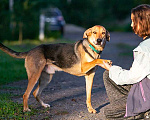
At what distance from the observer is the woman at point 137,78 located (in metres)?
3.91

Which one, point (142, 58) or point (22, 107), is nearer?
point (142, 58)

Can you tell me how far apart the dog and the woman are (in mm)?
1213

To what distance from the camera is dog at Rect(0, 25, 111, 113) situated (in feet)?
18.4

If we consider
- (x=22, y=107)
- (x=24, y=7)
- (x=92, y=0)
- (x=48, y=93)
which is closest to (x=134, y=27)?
(x=22, y=107)

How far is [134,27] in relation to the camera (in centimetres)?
415

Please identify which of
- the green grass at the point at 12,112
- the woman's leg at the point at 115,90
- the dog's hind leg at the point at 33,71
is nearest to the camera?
the woman's leg at the point at 115,90

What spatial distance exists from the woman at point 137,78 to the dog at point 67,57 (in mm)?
1213

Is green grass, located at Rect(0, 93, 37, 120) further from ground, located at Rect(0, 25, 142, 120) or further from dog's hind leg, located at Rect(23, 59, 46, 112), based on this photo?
dog's hind leg, located at Rect(23, 59, 46, 112)

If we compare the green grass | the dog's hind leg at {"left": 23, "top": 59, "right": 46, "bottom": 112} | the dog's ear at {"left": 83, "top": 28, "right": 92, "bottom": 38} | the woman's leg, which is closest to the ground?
the green grass

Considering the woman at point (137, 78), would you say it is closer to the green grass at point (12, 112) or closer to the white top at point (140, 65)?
the white top at point (140, 65)

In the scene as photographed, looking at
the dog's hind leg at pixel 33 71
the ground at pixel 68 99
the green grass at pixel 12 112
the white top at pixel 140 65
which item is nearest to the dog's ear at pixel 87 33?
the dog's hind leg at pixel 33 71

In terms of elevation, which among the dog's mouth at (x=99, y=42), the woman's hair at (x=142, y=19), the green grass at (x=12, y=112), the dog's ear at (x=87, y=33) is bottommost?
the green grass at (x=12, y=112)

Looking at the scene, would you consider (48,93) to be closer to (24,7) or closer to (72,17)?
(24,7)

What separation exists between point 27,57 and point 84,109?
58.0 inches
